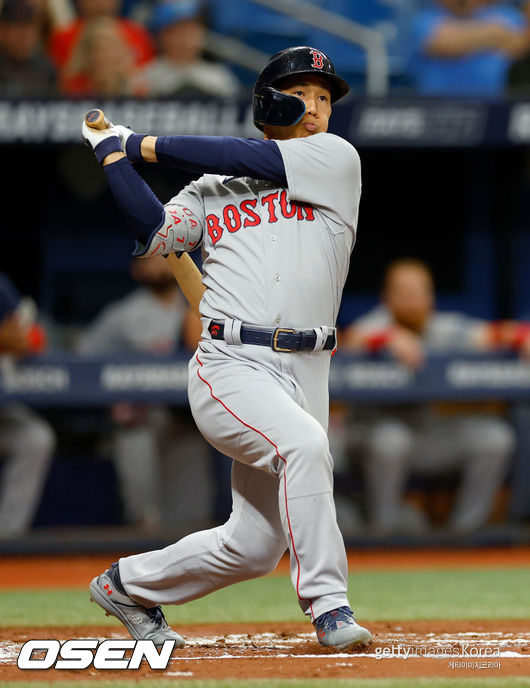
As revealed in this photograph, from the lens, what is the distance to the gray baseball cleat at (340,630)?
9.68 feet

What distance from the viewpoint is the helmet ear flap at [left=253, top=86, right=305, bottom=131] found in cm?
331

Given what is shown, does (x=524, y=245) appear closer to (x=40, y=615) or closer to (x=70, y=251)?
(x=70, y=251)

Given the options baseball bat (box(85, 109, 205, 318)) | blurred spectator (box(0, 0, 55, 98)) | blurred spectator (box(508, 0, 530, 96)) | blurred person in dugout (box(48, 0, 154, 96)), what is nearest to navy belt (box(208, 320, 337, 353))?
baseball bat (box(85, 109, 205, 318))

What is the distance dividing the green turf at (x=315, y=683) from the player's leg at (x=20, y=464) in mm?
4091

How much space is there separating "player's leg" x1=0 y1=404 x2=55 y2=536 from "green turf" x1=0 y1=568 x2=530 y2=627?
1490 mm

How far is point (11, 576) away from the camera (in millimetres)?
5859

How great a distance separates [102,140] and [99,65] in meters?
4.40

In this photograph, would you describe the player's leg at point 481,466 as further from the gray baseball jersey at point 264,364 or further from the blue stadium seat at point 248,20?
the gray baseball jersey at point 264,364

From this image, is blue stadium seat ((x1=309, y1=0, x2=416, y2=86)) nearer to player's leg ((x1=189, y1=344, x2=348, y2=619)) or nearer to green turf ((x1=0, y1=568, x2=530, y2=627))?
green turf ((x1=0, y1=568, x2=530, y2=627))

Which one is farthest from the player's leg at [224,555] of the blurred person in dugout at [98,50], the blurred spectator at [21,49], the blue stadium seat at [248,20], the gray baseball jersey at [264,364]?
the blue stadium seat at [248,20]

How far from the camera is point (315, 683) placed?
257 cm

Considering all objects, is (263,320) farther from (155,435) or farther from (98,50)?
(98,50)

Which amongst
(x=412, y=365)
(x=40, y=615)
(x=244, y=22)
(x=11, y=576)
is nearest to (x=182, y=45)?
(x=244, y=22)

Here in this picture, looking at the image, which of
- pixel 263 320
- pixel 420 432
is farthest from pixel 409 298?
pixel 263 320
